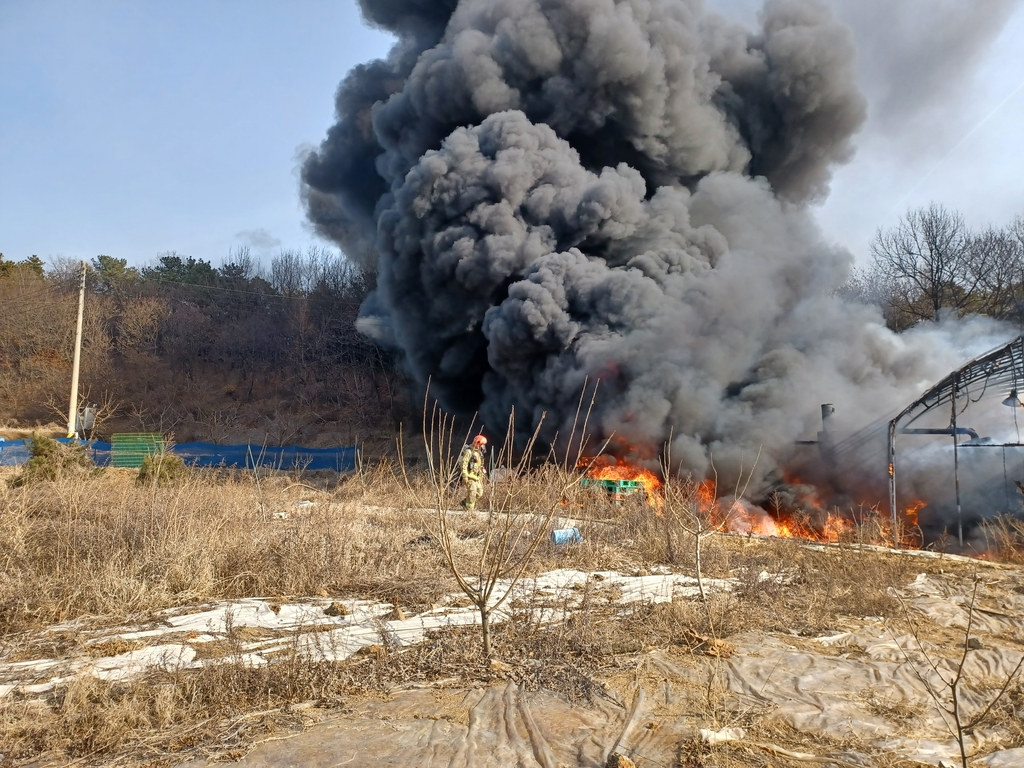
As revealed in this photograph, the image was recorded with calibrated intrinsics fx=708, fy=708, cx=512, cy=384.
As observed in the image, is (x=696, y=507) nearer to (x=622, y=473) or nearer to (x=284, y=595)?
(x=284, y=595)

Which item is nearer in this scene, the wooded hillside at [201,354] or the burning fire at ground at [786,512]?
the burning fire at ground at [786,512]

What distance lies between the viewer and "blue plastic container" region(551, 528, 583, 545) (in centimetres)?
1011

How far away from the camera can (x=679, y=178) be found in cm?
2691

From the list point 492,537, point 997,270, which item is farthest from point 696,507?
point 997,270

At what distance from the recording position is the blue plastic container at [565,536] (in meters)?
10.1

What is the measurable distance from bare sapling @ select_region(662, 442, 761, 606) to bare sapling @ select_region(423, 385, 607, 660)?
1484 mm

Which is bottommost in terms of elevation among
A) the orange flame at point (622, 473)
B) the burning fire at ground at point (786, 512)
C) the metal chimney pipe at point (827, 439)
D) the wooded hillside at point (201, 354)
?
the burning fire at ground at point (786, 512)

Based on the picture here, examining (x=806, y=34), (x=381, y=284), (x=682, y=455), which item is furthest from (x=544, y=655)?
(x=806, y=34)

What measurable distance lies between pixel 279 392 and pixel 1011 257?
35.1 meters

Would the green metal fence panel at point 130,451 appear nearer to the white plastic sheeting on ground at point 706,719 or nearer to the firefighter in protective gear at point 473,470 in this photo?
the firefighter in protective gear at point 473,470

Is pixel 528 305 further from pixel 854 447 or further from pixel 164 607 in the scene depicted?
pixel 164 607

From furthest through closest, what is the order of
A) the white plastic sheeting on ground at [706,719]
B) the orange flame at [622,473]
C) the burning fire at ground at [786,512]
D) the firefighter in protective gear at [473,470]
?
1. the orange flame at [622,473]
2. the burning fire at ground at [786,512]
3. the firefighter in protective gear at [473,470]
4. the white plastic sheeting on ground at [706,719]

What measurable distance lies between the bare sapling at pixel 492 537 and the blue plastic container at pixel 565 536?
24cm

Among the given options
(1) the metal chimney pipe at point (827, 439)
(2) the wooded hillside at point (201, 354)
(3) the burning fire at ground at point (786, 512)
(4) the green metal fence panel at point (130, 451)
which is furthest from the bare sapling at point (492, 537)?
(2) the wooded hillside at point (201, 354)
